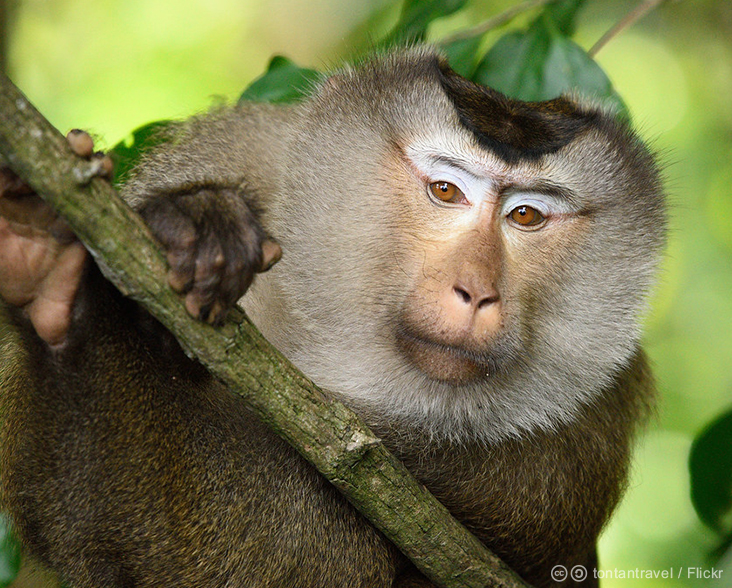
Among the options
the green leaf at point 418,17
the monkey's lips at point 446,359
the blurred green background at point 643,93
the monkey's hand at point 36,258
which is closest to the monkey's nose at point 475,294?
the monkey's lips at point 446,359

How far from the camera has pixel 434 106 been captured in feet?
12.3

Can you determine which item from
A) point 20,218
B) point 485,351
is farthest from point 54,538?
point 485,351

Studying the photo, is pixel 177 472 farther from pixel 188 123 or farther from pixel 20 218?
pixel 188 123

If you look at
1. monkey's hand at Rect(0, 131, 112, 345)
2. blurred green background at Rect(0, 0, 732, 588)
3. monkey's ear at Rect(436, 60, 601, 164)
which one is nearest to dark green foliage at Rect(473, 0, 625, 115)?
monkey's ear at Rect(436, 60, 601, 164)

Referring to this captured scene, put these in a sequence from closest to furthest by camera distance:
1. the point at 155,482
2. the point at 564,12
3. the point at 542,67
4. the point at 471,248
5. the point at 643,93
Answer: the point at 155,482
the point at 471,248
the point at 542,67
the point at 564,12
the point at 643,93

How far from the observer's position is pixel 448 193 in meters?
3.59

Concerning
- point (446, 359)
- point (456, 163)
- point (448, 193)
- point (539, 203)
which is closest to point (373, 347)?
point (446, 359)

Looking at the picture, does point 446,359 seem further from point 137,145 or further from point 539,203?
point 137,145

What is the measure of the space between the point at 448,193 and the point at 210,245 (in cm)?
143

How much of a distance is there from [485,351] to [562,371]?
708mm

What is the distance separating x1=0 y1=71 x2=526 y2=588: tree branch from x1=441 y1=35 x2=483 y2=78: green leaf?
7.81ft

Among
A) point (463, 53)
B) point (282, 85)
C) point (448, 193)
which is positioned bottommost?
point (448, 193)

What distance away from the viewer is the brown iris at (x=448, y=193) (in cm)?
358

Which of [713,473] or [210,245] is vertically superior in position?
[210,245]
